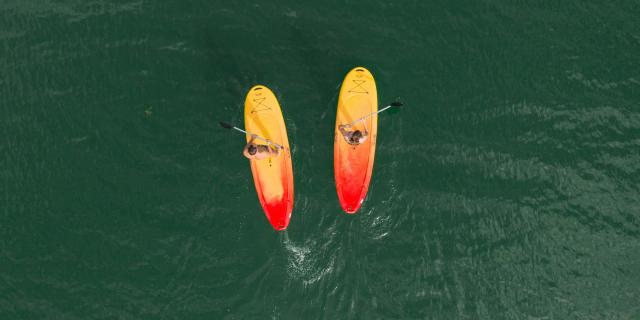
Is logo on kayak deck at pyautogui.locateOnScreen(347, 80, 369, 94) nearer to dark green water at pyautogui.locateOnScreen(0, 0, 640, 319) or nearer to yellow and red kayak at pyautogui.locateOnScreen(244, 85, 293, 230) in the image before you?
dark green water at pyautogui.locateOnScreen(0, 0, 640, 319)

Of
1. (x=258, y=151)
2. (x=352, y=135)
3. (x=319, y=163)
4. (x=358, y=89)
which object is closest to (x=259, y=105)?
(x=258, y=151)

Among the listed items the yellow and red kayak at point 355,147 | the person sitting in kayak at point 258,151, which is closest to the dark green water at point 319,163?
the yellow and red kayak at point 355,147

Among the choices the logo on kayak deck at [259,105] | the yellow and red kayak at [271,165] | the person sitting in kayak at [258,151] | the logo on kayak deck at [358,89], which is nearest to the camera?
the person sitting in kayak at [258,151]

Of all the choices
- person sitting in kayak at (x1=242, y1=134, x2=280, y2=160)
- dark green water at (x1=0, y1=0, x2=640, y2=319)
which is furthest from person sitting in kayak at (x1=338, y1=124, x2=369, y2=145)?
→ person sitting in kayak at (x1=242, y1=134, x2=280, y2=160)

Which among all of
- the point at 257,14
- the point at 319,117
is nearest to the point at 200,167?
the point at 319,117

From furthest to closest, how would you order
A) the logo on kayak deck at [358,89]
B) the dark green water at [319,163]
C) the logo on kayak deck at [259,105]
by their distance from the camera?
the logo on kayak deck at [358,89] → the dark green water at [319,163] → the logo on kayak deck at [259,105]

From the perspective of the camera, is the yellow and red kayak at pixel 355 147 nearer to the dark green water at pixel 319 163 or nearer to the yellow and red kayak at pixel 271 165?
the dark green water at pixel 319 163

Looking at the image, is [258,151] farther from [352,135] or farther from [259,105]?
[352,135]
